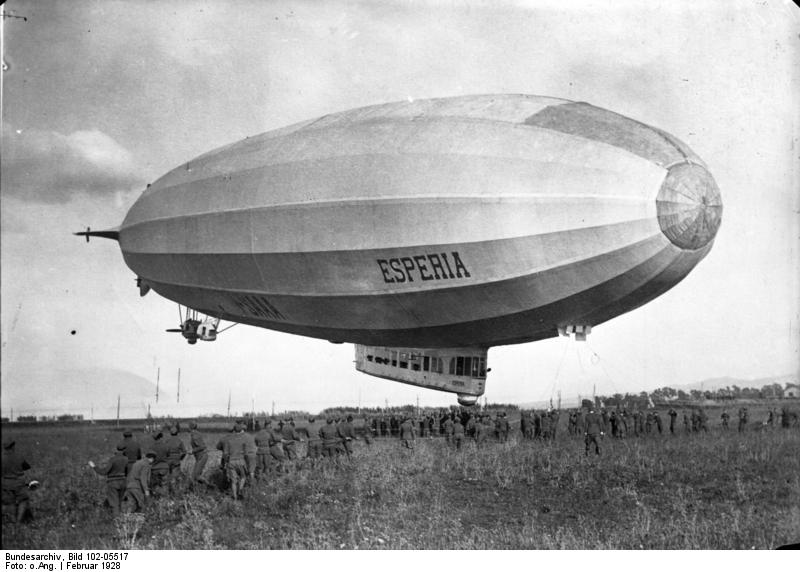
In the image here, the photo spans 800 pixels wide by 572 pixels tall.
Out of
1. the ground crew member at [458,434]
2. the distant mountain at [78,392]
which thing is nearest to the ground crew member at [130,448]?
the distant mountain at [78,392]

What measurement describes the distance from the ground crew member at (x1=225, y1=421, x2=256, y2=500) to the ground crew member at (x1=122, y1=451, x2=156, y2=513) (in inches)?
53.2

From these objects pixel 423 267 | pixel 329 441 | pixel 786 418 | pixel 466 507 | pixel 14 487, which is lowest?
pixel 466 507

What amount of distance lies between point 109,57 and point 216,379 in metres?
8.01

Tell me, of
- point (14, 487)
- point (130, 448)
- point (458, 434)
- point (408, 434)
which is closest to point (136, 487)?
point (130, 448)

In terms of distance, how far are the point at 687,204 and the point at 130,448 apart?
8819 mm

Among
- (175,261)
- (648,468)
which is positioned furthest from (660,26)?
(175,261)

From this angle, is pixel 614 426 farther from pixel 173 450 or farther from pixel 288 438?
pixel 173 450

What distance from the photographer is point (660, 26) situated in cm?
992

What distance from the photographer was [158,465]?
10453mm

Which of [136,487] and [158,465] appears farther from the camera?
[158,465]

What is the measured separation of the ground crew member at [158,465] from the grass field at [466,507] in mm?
407

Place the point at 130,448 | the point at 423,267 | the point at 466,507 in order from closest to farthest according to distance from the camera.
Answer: the point at 466,507
the point at 423,267
the point at 130,448

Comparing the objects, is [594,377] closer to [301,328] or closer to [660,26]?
[301,328]

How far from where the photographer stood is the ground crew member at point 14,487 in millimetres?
8453
